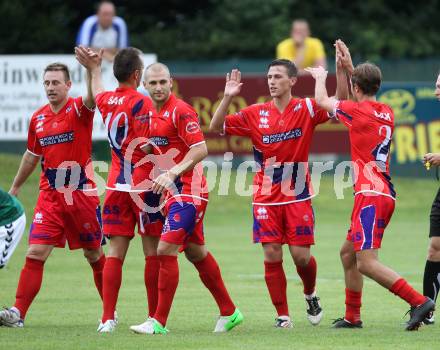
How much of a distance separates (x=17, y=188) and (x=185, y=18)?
27.3m

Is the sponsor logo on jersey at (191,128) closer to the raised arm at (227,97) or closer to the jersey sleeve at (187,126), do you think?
the jersey sleeve at (187,126)

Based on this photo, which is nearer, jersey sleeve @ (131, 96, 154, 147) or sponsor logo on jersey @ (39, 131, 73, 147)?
jersey sleeve @ (131, 96, 154, 147)

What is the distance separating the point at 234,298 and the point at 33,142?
2980 mm

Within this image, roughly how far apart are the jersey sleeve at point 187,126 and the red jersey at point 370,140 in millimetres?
1185

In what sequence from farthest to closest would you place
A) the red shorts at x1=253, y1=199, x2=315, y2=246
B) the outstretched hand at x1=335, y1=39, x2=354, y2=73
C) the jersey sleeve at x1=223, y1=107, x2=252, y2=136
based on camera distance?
the jersey sleeve at x1=223, y1=107, x2=252, y2=136
the red shorts at x1=253, y1=199, x2=315, y2=246
the outstretched hand at x1=335, y1=39, x2=354, y2=73

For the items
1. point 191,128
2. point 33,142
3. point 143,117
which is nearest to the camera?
point 191,128

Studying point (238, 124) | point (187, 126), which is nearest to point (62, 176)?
point (187, 126)

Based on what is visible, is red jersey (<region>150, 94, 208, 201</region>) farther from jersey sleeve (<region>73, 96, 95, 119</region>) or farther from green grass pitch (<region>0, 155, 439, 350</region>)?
green grass pitch (<region>0, 155, 439, 350</region>)

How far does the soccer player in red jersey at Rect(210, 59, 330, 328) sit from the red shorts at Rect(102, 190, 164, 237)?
3.09 ft

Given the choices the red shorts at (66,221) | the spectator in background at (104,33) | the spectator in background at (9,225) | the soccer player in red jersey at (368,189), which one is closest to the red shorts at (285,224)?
the soccer player in red jersey at (368,189)

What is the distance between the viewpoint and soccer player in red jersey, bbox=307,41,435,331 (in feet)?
30.8

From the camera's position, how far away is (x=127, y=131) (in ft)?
32.1

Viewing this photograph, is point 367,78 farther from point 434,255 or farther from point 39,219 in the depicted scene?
point 39,219

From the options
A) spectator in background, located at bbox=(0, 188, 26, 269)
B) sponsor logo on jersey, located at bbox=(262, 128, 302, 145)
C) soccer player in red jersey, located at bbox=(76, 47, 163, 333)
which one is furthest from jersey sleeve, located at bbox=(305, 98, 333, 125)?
spectator in background, located at bbox=(0, 188, 26, 269)
